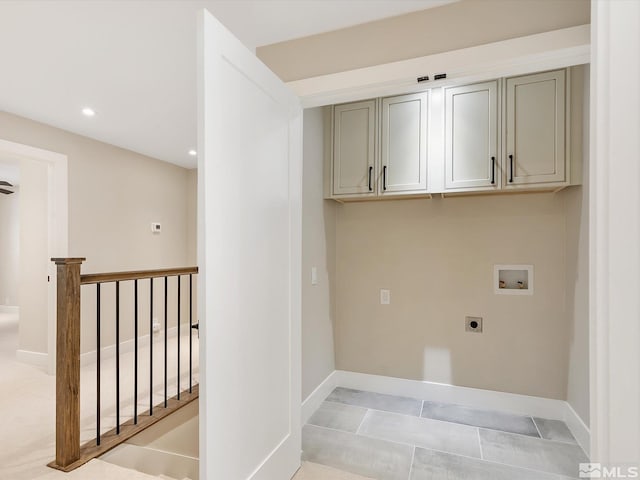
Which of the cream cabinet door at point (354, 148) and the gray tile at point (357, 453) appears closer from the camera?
the gray tile at point (357, 453)

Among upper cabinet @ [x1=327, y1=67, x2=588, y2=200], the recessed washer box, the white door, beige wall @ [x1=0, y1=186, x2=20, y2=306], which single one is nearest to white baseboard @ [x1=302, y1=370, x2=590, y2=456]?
the recessed washer box

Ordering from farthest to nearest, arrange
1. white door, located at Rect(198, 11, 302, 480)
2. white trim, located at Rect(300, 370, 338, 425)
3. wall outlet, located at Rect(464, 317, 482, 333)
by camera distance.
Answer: wall outlet, located at Rect(464, 317, 482, 333) < white trim, located at Rect(300, 370, 338, 425) < white door, located at Rect(198, 11, 302, 480)

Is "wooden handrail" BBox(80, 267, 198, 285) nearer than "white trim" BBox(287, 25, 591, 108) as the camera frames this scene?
No

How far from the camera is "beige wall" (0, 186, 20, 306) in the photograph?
6847mm

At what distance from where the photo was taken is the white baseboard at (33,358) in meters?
3.76

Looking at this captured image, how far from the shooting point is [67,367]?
6.17 ft

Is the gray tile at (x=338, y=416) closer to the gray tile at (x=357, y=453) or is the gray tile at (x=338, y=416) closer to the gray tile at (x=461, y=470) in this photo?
the gray tile at (x=357, y=453)

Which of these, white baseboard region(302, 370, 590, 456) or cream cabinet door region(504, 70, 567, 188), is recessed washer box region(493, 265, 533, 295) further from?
white baseboard region(302, 370, 590, 456)

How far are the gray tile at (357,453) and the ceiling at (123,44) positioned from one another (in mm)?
2462

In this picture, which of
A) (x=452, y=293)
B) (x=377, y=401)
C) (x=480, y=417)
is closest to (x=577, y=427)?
(x=480, y=417)

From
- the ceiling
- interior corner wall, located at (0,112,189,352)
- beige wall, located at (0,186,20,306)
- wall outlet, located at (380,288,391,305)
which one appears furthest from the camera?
beige wall, located at (0,186,20,306)

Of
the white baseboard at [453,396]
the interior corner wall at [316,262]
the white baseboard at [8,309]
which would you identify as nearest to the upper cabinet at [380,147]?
the interior corner wall at [316,262]

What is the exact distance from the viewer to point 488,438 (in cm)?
228

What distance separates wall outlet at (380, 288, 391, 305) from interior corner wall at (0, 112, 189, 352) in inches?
122
